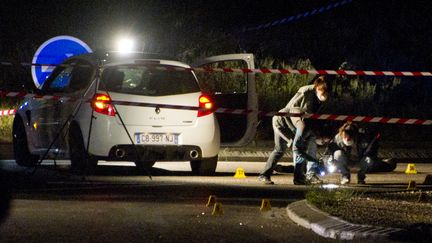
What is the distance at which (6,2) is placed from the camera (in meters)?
27.8

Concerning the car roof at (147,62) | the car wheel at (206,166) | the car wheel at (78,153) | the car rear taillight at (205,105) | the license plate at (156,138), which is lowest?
the car wheel at (206,166)

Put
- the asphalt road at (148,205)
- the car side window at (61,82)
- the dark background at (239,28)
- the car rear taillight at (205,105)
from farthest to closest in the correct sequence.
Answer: the dark background at (239,28) < the car side window at (61,82) < the car rear taillight at (205,105) < the asphalt road at (148,205)

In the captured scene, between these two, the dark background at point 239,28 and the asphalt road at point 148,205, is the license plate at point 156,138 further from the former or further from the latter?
the dark background at point 239,28

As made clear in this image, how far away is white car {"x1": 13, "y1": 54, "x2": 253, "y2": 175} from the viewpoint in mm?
13633

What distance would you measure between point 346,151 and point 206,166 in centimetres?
181

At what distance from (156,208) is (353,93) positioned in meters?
12.9

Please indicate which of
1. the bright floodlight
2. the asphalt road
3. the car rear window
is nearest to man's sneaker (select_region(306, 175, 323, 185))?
the asphalt road

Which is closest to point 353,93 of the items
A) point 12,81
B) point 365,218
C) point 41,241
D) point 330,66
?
point 330,66

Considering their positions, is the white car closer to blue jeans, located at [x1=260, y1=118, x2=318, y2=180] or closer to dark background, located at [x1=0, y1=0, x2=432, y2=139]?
blue jeans, located at [x1=260, y1=118, x2=318, y2=180]

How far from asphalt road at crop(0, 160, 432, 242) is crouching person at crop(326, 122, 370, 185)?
0.26 meters

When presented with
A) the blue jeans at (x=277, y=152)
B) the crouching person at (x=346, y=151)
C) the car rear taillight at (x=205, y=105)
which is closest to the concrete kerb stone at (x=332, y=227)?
the blue jeans at (x=277, y=152)

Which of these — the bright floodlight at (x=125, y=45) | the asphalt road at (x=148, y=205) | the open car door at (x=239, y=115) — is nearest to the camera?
the asphalt road at (x=148, y=205)

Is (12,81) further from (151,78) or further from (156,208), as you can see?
(156,208)

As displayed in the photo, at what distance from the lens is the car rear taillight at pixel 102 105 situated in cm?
1362
